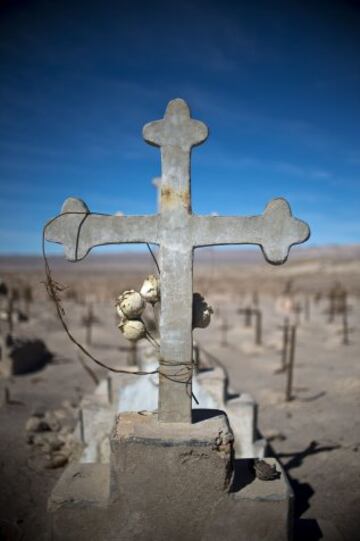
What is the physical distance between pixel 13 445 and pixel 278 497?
4971 millimetres

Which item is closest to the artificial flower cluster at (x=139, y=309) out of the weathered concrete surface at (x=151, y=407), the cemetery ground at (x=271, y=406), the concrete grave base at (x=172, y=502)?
the cemetery ground at (x=271, y=406)

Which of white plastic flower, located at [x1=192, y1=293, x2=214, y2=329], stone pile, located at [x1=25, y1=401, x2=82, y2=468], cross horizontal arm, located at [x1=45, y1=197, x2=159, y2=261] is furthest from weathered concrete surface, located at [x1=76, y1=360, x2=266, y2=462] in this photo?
cross horizontal arm, located at [x1=45, y1=197, x2=159, y2=261]

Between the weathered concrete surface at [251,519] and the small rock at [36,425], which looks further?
the small rock at [36,425]

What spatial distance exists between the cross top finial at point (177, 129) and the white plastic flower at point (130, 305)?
1167mm

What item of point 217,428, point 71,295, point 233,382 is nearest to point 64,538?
point 217,428

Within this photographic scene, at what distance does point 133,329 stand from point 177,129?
5.10 ft

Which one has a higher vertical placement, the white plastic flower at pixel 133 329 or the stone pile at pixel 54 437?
the white plastic flower at pixel 133 329

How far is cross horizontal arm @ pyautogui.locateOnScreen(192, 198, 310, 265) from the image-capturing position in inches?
121

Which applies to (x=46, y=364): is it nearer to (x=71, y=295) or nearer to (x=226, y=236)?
(x=226, y=236)

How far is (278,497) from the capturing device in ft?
9.72

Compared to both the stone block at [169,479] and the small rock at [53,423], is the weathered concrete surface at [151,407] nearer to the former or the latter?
the small rock at [53,423]

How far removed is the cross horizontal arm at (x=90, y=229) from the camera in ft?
10.3

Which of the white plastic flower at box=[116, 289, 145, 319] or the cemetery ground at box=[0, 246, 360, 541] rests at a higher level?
the white plastic flower at box=[116, 289, 145, 319]

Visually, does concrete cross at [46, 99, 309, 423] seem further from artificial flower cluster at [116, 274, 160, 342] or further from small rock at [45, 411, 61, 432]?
small rock at [45, 411, 61, 432]
